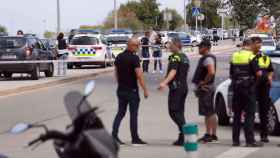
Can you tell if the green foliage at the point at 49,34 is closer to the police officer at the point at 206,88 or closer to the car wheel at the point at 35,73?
the car wheel at the point at 35,73

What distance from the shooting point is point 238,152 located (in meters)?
11.6

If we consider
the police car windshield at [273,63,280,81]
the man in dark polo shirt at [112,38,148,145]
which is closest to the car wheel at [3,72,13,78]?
the police car windshield at [273,63,280,81]

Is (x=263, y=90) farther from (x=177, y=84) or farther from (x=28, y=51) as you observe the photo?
(x=28, y=51)

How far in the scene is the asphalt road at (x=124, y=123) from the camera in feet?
38.2

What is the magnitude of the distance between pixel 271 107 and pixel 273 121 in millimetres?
239

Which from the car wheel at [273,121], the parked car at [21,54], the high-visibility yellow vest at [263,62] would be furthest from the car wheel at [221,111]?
the parked car at [21,54]

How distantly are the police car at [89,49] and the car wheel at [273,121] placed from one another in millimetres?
A: 22372

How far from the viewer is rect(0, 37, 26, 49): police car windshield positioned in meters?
27.8

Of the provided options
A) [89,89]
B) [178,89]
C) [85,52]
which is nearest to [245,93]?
[178,89]

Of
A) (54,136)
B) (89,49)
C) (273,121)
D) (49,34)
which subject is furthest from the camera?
(49,34)

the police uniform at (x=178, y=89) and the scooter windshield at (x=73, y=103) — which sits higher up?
the scooter windshield at (x=73, y=103)

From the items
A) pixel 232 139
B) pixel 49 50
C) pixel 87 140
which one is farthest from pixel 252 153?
pixel 49 50

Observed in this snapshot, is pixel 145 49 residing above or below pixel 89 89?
below

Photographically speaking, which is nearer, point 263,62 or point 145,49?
point 263,62
